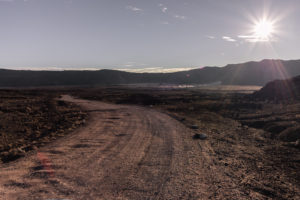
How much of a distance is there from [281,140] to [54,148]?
1703cm

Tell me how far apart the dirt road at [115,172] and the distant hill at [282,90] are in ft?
151

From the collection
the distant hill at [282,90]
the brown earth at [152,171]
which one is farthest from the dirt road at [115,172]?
the distant hill at [282,90]

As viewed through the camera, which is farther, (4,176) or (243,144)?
(243,144)

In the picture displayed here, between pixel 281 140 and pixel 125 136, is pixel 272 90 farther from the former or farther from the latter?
pixel 125 136

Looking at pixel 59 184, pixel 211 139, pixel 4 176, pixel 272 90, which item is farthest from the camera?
pixel 272 90

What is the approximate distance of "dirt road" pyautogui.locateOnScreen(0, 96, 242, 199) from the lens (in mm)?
6137

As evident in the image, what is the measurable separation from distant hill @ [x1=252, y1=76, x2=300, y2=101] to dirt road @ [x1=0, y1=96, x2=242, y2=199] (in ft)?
151

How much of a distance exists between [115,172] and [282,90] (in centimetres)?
5715

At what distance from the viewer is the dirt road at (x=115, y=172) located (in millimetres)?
6137

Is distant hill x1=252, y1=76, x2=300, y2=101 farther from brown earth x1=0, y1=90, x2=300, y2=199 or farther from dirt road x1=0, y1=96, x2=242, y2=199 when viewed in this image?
dirt road x1=0, y1=96, x2=242, y2=199

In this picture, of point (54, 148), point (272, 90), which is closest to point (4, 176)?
point (54, 148)

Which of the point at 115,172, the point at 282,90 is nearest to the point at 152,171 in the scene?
the point at 115,172

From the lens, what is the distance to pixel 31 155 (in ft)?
31.1

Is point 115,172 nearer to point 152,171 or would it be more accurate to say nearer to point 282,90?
point 152,171
